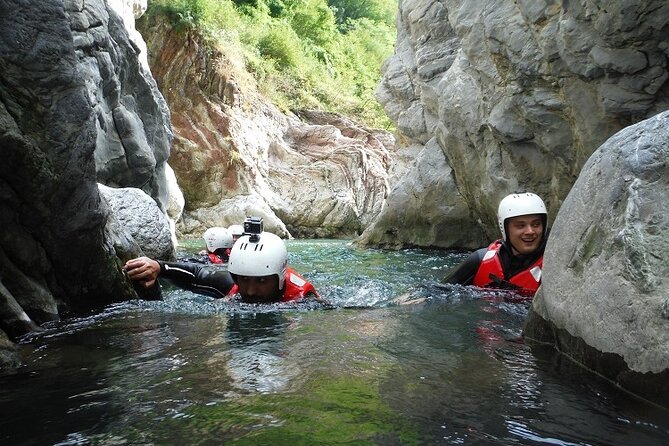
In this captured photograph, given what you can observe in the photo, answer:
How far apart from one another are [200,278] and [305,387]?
11.2ft

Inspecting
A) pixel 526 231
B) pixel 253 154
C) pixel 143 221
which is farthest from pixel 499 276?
pixel 253 154

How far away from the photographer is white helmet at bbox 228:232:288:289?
187 inches

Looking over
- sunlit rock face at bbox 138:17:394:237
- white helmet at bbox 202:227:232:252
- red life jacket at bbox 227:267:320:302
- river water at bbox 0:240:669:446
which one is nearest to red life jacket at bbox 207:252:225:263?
white helmet at bbox 202:227:232:252

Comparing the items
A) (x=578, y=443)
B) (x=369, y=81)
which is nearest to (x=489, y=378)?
(x=578, y=443)

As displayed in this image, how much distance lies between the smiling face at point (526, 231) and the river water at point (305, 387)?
149 centimetres

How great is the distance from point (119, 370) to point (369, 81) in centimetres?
3595

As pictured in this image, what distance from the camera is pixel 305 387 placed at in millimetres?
2547

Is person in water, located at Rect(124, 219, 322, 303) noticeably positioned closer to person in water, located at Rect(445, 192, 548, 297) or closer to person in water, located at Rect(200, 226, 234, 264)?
person in water, located at Rect(445, 192, 548, 297)

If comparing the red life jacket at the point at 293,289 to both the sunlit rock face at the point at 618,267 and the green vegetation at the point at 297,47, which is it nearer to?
the sunlit rock face at the point at 618,267

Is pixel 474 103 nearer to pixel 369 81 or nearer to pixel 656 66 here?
pixel 656 66

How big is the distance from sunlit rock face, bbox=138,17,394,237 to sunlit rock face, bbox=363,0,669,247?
7.45 meters

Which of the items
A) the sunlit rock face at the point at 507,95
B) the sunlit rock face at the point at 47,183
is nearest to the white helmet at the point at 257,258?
the sunlit rock face at the point at 47,183

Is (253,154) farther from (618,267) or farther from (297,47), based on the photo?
(618,267)

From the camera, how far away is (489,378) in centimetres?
272
